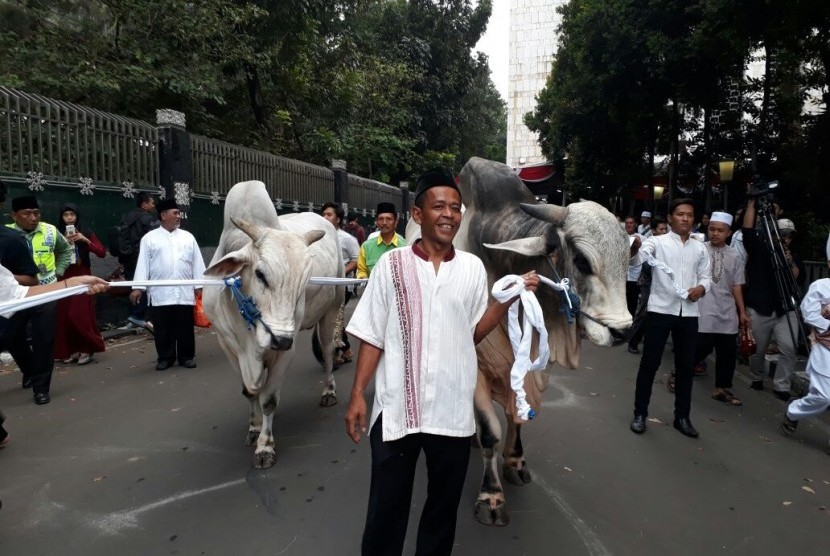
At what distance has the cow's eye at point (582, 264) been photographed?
2836mm

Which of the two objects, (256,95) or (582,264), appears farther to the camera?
(256,95)

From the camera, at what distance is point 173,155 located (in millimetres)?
9000

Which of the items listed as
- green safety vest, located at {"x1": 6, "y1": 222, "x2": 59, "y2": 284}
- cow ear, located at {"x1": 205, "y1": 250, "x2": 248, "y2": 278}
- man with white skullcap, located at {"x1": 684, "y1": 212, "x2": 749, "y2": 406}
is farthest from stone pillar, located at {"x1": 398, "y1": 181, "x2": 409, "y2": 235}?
cow ear, located at {"x1": 205, "y1": 250, "x2": 248, "y2": 278}

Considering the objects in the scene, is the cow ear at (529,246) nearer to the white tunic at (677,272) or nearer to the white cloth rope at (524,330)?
the white cloth rope at (524,330)

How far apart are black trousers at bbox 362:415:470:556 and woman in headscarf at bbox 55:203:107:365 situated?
510 centimetres

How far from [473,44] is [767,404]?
22271 mm

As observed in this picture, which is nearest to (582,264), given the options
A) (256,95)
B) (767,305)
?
(767,305)

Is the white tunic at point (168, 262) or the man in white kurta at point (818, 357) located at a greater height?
the white tunic at point (168, 262)

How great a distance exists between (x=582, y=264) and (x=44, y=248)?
5.43 metres

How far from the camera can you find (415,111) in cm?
2258

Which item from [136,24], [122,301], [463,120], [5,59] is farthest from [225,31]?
→ [463,120]

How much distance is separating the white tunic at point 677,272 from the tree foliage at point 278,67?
29.2 ft

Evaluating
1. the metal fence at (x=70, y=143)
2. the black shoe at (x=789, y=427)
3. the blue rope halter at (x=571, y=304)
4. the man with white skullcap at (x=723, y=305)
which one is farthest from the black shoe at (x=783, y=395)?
the metal fence at (x=70, y=143)

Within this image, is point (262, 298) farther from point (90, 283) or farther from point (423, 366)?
point (423, 366)
